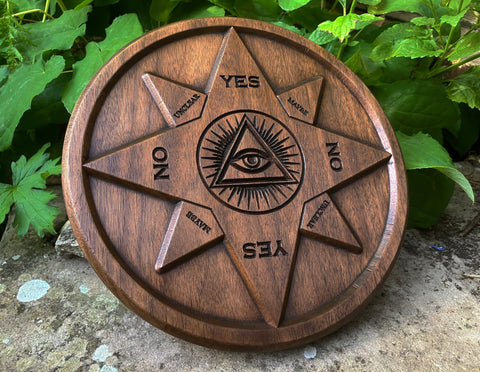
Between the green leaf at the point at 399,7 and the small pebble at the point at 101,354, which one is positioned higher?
the green leaf at the point at 399,7

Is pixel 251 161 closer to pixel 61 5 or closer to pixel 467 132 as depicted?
pixel 61 5

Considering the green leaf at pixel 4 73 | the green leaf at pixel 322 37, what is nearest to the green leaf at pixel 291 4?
the green leaf at pixel 322 37

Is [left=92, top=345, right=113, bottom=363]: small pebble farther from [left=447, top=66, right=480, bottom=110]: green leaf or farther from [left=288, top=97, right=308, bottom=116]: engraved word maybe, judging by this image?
[left=447, top=66, right=480, bottom=110]: green leaf

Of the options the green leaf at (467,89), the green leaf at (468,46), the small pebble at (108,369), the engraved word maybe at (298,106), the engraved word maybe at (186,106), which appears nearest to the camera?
the small pebble at (108,369)

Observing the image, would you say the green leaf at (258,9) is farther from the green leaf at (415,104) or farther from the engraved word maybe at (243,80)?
the engraved word maybe at (243,80)

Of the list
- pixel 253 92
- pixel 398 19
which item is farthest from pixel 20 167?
pixel 398 19

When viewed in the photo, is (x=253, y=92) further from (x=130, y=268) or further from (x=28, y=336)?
(x=28, y=336)
